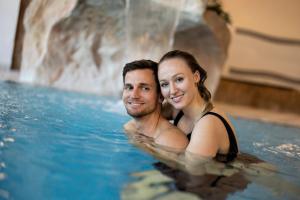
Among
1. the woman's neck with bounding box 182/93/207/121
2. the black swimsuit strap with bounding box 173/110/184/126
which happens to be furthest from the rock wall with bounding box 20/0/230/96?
the woman's neck with bounding box 182/93/207/121

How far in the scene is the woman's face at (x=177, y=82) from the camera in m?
2.35

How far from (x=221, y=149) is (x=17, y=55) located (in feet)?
26.0

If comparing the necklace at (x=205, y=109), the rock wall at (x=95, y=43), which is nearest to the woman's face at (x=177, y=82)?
the necklace at (x=205, y=109)

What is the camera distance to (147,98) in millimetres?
2537

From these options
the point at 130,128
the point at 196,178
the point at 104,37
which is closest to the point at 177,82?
the point at 196,178

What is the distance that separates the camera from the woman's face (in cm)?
235

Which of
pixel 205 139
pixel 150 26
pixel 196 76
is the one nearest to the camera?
pixel 205 139

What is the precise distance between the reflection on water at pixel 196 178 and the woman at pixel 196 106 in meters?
0.08

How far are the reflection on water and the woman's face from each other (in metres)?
0.35

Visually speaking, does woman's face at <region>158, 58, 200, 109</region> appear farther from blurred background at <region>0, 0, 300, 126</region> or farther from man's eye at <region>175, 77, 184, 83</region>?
blurred background at <region>0, 0, 300, 126</region>

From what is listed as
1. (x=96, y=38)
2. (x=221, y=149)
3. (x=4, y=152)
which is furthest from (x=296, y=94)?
(x=4, y=152)

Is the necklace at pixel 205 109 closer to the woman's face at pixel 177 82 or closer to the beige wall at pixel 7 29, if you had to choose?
the woman's face at pixel 177 82

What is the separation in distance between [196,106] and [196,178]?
0.66 metres

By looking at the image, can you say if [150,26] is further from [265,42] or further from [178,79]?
[265,42]
